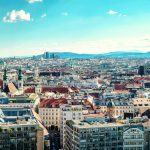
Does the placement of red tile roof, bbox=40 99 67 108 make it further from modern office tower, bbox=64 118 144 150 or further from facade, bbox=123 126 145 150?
facade, bbox=123 126 145 150

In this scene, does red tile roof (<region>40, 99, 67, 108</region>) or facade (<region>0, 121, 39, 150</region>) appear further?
red tile roof (<region>40, 99, 67, 108</region>)

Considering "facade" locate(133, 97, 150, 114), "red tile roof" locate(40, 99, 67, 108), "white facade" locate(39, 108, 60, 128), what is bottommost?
"white facade" locate(39, 108, 60, 128)

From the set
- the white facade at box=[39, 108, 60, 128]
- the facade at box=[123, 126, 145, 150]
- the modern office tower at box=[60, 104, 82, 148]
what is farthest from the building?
the facade at box=[123, 126, 145, 150]

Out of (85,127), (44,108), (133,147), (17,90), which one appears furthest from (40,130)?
(17,90)

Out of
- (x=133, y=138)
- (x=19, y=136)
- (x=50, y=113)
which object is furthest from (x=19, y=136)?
(x=50, y=113)

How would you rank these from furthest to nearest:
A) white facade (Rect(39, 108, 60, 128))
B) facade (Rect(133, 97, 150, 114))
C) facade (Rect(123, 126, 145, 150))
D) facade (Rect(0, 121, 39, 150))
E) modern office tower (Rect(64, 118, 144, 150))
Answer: facade (Rect(133, 97, 150, 114)), white facade (Rect(39, 108, 60, 128)), facade (Rect(123, 126, 145, 150)), modern office tower (Rect(64, 118, 144, 150)), facade (Rect(0, 121, 39, 150))

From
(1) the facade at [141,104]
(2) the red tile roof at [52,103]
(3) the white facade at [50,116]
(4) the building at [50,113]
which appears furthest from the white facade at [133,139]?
(1) the facade at [141,104]

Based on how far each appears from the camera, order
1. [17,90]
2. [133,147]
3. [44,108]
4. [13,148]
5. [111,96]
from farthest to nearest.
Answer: [17,90], [111,96], [44,108], [133,147], [13,148]

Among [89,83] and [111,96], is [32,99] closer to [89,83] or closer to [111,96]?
[111,96]

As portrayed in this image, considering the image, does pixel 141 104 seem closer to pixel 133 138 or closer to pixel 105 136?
pixel 133 138
